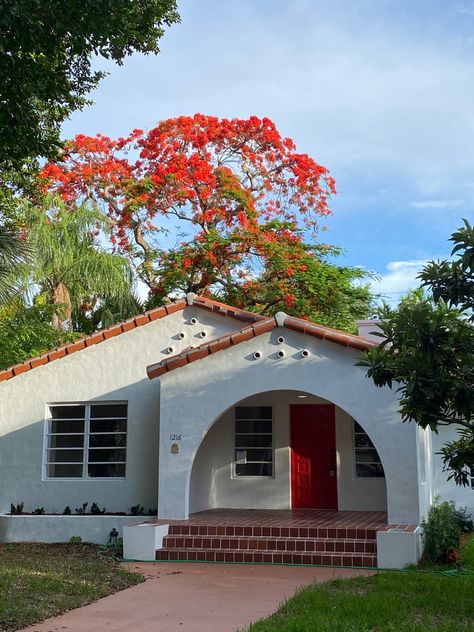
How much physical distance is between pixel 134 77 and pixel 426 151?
256 inches

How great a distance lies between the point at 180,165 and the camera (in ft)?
78.0

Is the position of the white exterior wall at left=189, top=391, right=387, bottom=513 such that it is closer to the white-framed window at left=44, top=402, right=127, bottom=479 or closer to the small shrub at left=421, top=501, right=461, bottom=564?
the white-framed window at left=44, top=402, right=127, bottom=479

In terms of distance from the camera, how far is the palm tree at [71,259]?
20.5m

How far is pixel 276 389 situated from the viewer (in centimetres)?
1302

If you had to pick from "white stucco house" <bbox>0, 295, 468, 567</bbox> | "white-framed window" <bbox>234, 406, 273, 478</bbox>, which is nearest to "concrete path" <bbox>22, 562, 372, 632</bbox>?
"white stucco house" <bbox>0, 295, 468, 567</bbox>

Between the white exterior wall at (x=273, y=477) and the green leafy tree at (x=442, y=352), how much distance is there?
7907 mm

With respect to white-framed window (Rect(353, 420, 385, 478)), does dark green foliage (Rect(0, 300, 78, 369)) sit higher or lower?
higher

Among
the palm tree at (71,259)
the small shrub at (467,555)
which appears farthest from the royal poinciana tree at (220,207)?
the small shrub at (467,555)

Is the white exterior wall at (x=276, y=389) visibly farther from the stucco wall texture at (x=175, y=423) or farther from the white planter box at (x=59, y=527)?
the white planter box at (x=59, y=527)

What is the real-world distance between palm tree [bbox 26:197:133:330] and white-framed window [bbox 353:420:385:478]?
30.8 ft

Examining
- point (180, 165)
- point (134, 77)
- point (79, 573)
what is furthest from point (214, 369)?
point (180, 165)

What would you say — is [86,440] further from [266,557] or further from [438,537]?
[438,537]

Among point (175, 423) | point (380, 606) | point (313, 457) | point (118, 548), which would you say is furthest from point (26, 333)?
point (380, 606)

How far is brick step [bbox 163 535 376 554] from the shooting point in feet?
38.1
